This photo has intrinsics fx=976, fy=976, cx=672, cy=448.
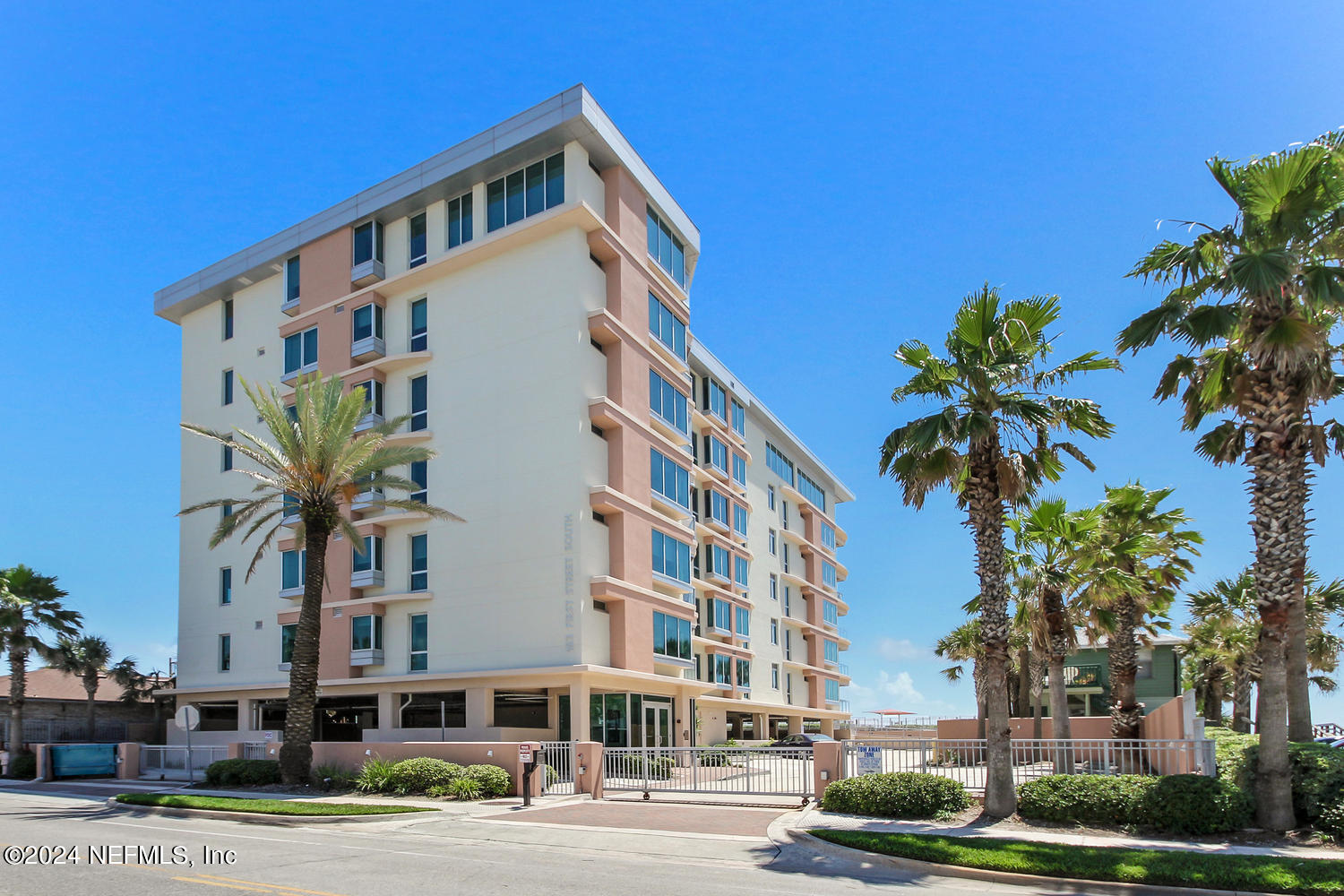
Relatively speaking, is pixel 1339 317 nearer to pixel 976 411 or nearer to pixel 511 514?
pixel 976 411

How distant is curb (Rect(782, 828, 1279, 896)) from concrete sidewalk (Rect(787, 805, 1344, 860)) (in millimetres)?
1637

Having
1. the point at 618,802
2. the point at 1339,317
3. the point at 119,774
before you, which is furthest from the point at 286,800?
the point at 1339,317

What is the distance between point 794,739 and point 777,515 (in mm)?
16397

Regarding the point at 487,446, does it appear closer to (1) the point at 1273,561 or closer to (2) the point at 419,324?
(2) the point at 419,324

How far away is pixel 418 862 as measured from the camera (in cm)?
1455

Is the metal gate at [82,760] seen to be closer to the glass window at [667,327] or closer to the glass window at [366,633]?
the glass window at [366,633]

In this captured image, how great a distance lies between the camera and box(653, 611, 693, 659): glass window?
122ft

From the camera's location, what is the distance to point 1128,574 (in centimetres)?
2753

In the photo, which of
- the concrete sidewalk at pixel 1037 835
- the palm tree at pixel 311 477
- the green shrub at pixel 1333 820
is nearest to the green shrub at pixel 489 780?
the palm tree at pixel 311 477

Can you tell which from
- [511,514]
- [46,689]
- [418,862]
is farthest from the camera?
[46,689]

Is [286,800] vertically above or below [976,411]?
below

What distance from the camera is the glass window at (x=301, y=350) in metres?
41.2

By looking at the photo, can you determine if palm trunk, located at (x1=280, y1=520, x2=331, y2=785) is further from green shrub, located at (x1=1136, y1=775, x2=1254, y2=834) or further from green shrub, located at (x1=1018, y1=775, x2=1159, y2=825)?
green shrub, located at (x1=1136, y1=775, x2=1254, y2=834)

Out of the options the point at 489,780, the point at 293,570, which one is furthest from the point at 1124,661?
the point at 293,570
